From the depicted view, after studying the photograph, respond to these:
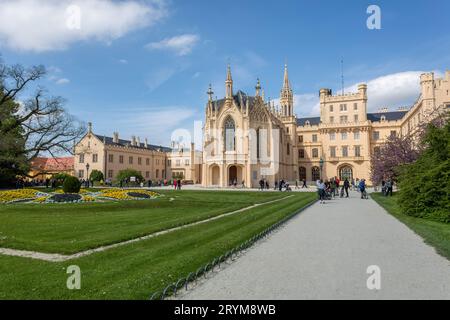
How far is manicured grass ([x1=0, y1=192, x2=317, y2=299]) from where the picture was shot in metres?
5.51

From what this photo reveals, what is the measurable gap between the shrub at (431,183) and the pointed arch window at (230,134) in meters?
40.2

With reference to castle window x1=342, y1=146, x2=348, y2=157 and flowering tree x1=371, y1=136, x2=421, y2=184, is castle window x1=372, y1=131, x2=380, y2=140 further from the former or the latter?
flowering tree x1=371, y1=136, x2=421, y2=184

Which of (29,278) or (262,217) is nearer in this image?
(29,278)

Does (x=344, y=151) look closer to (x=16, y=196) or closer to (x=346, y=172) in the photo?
(x=346, y=172)

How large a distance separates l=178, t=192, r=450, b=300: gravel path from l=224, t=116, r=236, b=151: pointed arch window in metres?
45.2

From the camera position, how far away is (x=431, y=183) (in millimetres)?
14914

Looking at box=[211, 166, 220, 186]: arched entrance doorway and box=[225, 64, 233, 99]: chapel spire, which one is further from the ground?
box=[225, 64, 233, 99]: chapel spire

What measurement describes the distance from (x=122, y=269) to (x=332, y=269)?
14.9 ft

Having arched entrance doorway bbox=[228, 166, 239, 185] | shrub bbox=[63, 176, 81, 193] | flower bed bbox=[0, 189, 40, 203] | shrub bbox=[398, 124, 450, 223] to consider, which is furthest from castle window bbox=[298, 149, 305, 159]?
flower bed bbox=[0, 189, 40, 203]

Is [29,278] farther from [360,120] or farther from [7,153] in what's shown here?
[360,120]

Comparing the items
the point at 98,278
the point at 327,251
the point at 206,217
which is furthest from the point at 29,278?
the point at 206,217

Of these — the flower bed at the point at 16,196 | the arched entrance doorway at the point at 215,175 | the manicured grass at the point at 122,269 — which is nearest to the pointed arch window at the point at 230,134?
the arched entrance doorway at the point at 215,175
